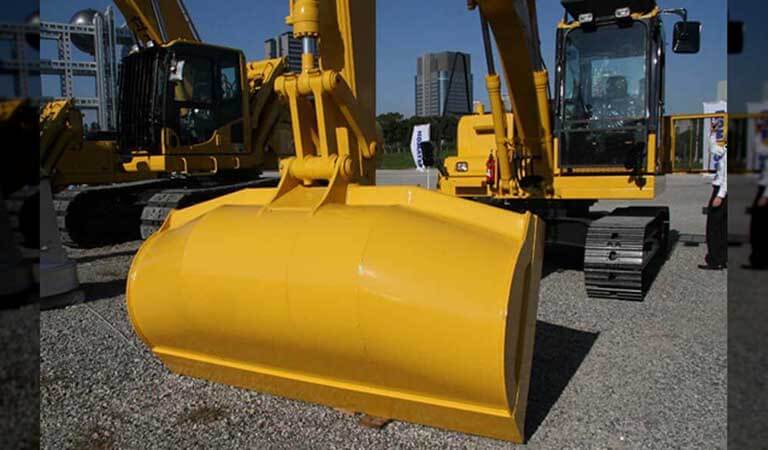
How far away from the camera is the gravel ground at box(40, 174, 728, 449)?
2.97 meters

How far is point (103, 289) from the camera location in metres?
6.38

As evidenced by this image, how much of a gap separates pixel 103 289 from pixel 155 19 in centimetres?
478

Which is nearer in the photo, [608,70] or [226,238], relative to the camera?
[226,238]

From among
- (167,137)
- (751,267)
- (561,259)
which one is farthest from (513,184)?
(751,267)

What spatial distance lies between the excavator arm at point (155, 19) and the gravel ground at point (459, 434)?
18.1 feet

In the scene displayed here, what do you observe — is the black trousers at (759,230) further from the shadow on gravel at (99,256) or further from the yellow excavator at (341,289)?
the shadow on gravel at (99,256)

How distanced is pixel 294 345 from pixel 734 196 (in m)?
2.00

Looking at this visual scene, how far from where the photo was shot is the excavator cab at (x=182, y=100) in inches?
334

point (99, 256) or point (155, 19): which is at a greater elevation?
point (155, 19)

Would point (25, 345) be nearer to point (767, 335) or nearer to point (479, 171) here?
point (767, 335)

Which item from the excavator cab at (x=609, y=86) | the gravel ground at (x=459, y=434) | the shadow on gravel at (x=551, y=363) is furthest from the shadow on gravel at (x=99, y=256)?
the shadow on gravel at (x=551, y=363)

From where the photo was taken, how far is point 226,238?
3.20m

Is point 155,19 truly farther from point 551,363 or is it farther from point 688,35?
point 551,363

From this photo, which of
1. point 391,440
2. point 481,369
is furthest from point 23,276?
point 481,369
